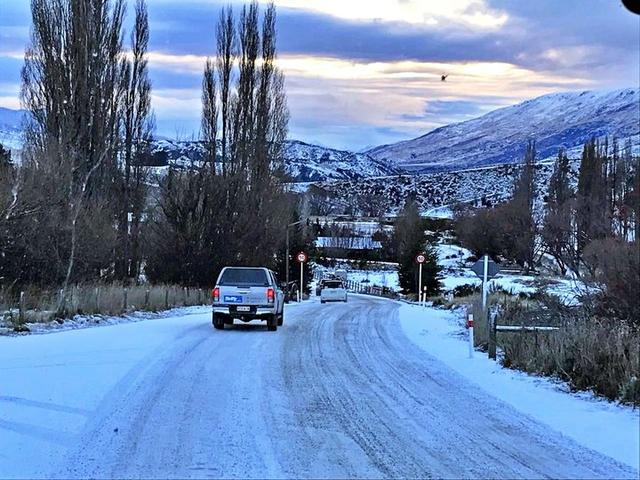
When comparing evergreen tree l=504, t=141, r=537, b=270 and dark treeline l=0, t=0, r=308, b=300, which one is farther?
evergreen tree l=504, t=141, r=537, b=270

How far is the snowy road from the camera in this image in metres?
7.02

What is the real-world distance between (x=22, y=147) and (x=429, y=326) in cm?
1696

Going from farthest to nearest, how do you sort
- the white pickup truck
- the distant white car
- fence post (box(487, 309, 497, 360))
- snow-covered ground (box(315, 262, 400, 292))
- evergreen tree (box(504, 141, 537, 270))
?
1. snow-covered ground (box(315, 262, 400, 292))
2. evergreen tree (box(504, 141, 537, 270))
3. the distant white car
4. the white pickup truck
5. fence post (box(487, 309, 497, 360))

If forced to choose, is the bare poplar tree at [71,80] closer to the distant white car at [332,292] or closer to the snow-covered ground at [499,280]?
the snow-covered ground at [499,280]

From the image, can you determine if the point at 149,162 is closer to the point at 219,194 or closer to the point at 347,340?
the point at 219,194

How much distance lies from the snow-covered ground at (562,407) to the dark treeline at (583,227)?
2909 mm

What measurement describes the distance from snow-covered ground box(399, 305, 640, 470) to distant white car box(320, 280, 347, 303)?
35230 mm

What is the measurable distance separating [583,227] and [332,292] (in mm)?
25384

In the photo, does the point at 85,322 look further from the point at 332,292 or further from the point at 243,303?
the point at 332,292

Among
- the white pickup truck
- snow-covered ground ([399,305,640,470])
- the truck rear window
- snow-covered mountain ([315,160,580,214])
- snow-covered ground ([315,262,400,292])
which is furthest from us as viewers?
snow-covered mountain ([315,160,580,214])

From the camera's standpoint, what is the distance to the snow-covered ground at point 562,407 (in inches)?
A: 314

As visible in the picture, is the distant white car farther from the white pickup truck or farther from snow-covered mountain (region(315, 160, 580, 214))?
snow-covered mountain (region(315, 160, 580, 214))

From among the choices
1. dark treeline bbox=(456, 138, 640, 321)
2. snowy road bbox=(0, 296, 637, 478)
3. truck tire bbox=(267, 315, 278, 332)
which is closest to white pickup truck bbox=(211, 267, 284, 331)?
truck tire bbox=(267, 315, 278, 332)

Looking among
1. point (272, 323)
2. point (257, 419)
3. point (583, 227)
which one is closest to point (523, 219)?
point (583, 227)
